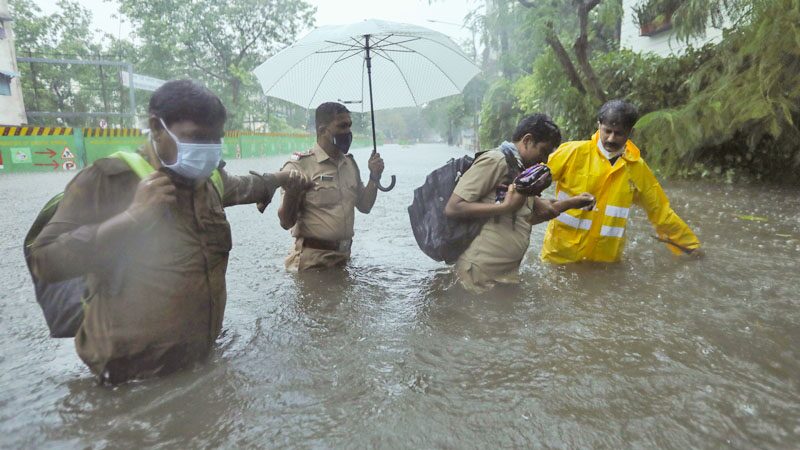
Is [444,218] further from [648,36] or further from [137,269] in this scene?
[648,36]

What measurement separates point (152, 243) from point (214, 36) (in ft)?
110

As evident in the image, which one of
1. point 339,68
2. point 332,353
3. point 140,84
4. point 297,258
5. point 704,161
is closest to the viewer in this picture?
point 332,353

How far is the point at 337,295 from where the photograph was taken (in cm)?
371

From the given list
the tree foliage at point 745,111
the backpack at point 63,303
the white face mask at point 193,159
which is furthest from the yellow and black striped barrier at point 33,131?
the white face mask at point 193,159

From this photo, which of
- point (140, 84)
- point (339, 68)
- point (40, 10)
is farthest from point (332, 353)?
point (40, 10)

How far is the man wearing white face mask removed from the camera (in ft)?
6.07

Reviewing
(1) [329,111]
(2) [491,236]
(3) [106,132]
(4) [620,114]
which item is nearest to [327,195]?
(1) [329,111]

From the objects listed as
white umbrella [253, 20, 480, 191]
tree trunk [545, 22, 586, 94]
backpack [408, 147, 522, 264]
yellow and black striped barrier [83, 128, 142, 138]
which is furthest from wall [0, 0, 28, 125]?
backpack [408, 147, 522, 264]

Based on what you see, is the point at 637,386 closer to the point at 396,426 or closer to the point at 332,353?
the point at 396,426

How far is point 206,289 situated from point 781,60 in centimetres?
758

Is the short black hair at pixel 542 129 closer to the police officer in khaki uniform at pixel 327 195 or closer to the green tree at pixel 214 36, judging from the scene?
the police officer in khaki uniform at pixel 327 195

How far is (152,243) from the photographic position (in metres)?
2.11

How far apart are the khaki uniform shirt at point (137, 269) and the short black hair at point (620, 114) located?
264 cm

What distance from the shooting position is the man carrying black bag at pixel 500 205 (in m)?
3.09
